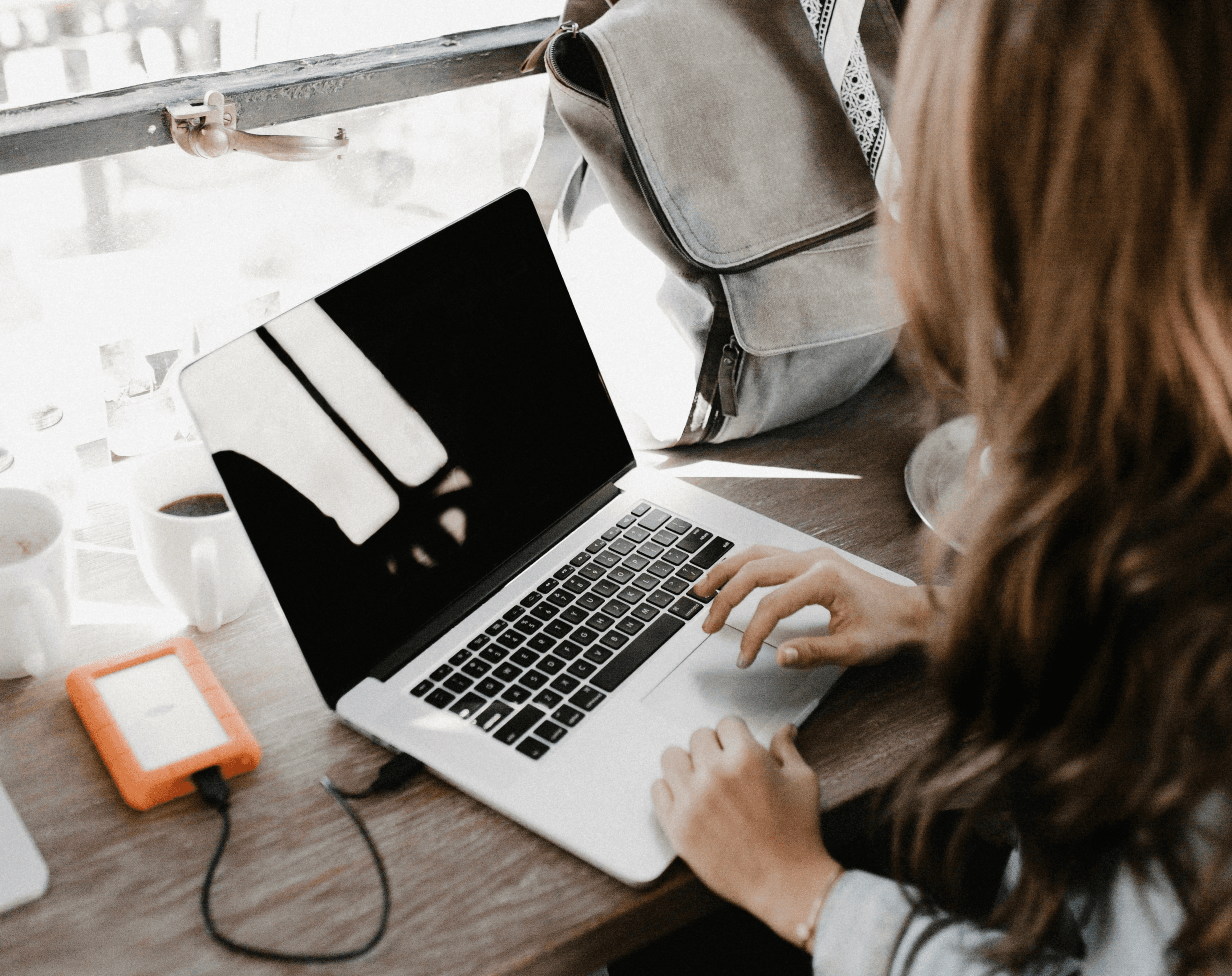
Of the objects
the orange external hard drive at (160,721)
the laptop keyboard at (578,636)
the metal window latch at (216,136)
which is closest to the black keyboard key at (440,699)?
the laptop keyboard at (578,636)

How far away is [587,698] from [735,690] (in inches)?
4.0

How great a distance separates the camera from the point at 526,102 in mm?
1146

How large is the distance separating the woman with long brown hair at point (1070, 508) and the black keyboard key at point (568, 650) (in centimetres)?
13

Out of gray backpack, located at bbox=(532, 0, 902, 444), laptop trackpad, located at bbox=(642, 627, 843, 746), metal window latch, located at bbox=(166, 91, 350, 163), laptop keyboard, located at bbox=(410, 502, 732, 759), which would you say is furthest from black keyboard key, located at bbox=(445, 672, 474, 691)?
metal window latch, located at bbox=(166, 91, 350, 163)

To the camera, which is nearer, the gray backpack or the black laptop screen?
the black laptop screen

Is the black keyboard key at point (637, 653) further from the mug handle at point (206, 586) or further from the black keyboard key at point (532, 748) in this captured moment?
the mug handle at point (206, 586)

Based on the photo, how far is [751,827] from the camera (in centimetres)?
60

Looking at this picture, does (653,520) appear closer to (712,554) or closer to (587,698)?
(712,554)

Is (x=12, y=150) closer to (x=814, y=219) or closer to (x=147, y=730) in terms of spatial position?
(x=147, y=730)

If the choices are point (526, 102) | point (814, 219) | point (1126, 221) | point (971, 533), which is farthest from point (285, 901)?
point (526, 102)

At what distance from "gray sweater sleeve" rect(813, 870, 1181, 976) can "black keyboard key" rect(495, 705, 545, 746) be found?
0.20 metres

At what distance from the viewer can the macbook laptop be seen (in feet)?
2.07

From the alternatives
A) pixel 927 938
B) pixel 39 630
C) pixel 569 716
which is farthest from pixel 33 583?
pixel 927 938

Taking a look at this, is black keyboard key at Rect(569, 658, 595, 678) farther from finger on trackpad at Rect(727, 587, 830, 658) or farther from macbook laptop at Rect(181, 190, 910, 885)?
finger on trackpad at Rect(727, 587, 830, 658)
